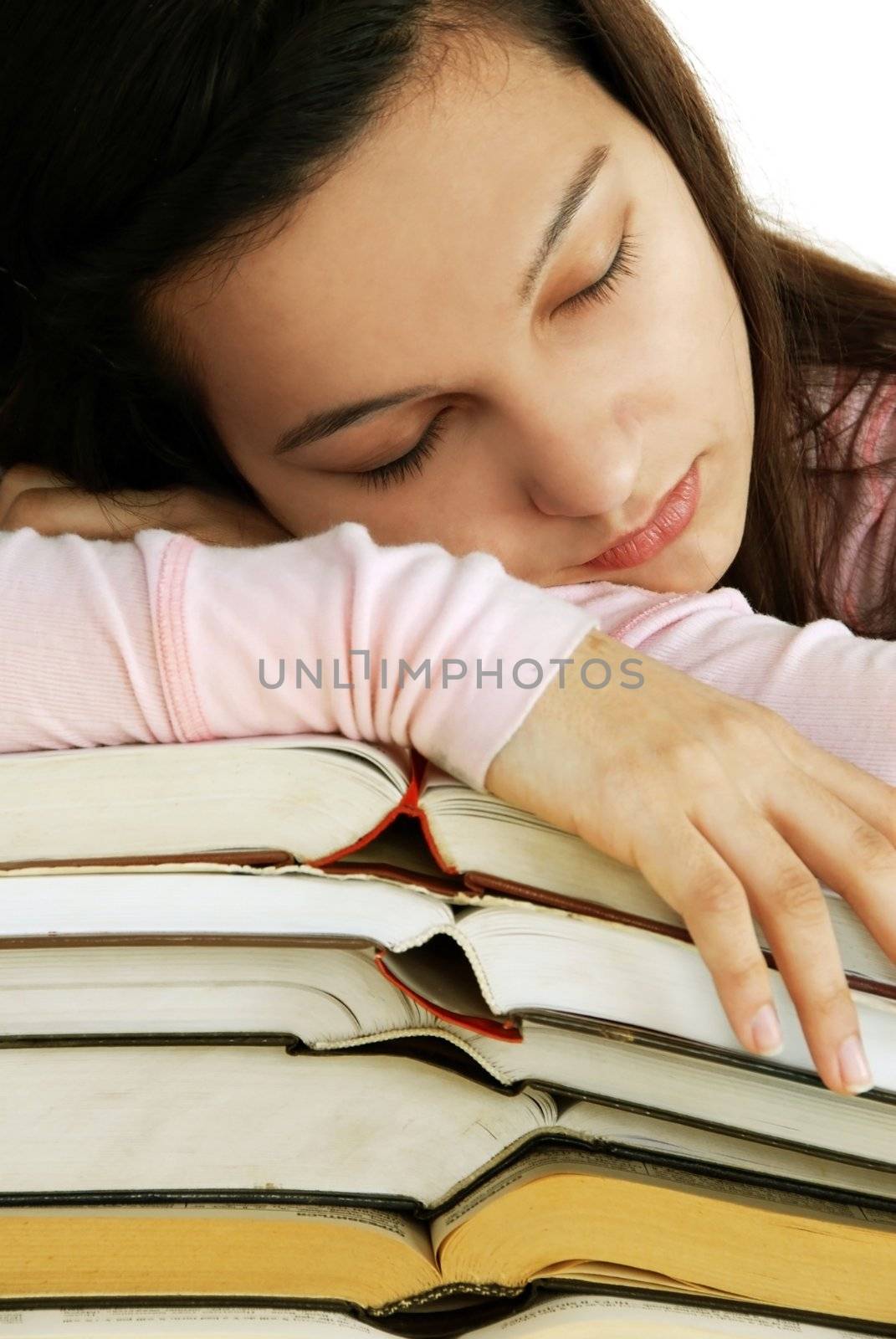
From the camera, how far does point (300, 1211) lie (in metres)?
0.54

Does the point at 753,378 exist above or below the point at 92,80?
below

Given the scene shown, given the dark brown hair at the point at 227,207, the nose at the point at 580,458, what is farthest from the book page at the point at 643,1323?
the dark brown hair at the point at 227,207

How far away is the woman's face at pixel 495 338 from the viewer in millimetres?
682

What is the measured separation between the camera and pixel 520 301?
0.69 meters

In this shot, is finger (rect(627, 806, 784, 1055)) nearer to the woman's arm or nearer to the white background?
the woman's arm

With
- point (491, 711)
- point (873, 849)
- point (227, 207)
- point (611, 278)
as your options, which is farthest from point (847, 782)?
point (227, 207)

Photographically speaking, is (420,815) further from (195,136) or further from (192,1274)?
(195,136)

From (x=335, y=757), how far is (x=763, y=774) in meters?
0.18

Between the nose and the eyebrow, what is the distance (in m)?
0.07

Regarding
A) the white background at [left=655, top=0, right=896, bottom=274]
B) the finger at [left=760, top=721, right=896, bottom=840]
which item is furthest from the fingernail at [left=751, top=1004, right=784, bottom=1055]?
the white background at [left=655, top=0, right=896, bottom=274]

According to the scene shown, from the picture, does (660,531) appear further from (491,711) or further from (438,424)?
(491,711)

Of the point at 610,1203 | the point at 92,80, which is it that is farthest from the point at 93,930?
the point at 92,80

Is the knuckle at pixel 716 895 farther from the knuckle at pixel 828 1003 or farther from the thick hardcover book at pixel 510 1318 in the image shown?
the thick hardcover book at pixel 510 1318

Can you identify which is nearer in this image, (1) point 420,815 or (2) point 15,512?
(1) point 420,815
